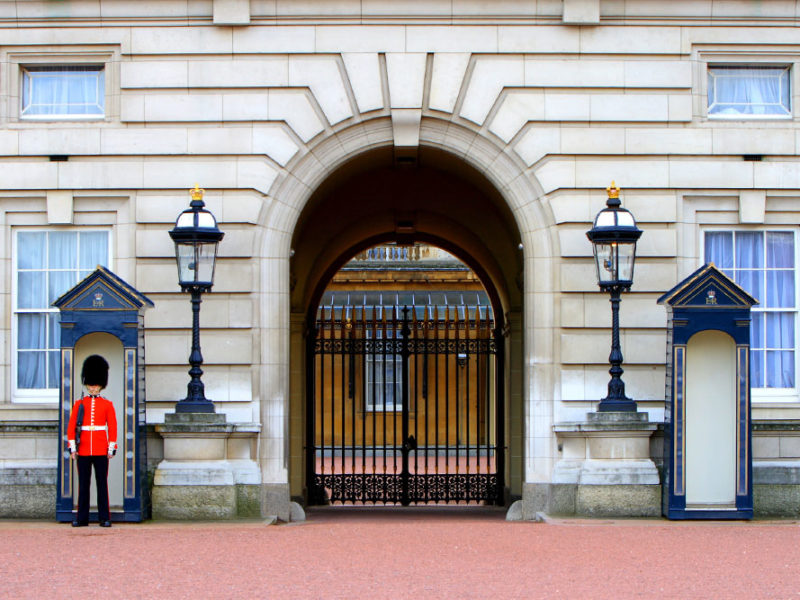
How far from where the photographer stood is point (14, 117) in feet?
42.8

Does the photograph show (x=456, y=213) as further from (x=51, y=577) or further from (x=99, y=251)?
(x=51, y=577)

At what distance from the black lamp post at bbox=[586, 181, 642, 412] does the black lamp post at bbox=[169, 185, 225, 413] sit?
11.3 feet

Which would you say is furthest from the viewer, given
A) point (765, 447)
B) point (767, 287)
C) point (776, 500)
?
point (767, 287)

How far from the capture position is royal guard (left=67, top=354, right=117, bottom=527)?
11422 mm

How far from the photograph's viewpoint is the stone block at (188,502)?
465 inches

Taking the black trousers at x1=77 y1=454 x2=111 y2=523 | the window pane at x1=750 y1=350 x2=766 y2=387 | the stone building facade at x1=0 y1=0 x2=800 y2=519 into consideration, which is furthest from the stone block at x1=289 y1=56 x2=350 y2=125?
the window pane at x1=750 y1=350 x2=766 y2=387

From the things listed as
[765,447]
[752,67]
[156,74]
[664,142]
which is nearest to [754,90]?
[752,67]

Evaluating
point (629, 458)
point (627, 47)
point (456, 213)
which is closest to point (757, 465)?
point (629, 458)

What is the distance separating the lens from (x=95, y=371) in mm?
11695

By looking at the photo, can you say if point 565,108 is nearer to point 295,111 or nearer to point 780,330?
point 295,111

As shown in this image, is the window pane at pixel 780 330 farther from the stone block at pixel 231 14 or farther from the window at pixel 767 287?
the stone block at pixel 231 14

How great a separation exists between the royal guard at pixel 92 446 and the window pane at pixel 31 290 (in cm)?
195

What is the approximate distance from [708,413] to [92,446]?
5.43m

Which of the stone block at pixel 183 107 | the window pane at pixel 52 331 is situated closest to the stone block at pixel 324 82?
the stone block at pixel 183 107
